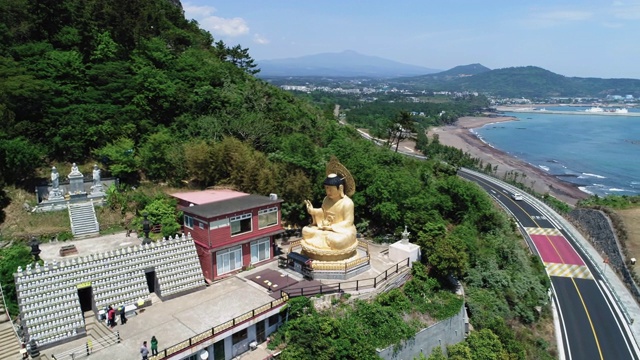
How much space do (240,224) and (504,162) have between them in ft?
280

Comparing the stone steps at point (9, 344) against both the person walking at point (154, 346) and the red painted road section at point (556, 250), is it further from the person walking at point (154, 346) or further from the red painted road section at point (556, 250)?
the red painted road section at point (556, 250)

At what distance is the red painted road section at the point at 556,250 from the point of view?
39.8m

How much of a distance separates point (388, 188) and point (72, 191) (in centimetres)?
2229

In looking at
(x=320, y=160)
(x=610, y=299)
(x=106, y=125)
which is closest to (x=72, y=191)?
(x=106, y=125)

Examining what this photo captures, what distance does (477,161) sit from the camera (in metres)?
85.5

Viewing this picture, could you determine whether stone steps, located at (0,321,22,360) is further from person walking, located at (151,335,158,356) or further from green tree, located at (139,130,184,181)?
green tree, located at (139,130,184,181)

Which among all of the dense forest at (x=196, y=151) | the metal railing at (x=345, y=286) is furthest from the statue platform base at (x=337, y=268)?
the dense forest at (x=196, y=151)

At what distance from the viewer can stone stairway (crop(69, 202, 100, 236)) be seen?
89.9 ft

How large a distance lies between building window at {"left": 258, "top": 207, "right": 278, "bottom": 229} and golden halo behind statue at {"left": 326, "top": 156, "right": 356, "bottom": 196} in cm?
431

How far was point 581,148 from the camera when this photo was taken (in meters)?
118

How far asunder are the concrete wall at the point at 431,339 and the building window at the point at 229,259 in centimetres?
954

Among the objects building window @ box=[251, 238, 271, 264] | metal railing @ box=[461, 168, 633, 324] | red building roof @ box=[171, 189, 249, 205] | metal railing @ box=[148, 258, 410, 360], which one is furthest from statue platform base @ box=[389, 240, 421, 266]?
metal railing @ box=[461, 168, 633, 324]


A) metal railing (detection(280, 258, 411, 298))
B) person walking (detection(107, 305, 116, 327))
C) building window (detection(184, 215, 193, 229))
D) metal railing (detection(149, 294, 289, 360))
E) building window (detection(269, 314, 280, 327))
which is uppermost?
building window (detection(184, 215, 193, 229))

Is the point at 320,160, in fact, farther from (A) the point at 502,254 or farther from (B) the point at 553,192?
(B) the point at 553,192
